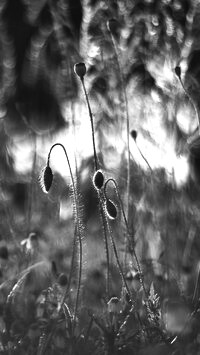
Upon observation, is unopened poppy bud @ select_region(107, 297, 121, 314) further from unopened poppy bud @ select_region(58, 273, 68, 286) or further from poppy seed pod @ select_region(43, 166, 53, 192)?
poppy seed pod @ select_region(43, 166, 53, 192)

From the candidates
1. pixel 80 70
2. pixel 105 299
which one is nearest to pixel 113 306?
pixel 105 299

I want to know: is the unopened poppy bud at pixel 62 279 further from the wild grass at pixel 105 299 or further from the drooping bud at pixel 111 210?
the drooping bud at pixel 111 210

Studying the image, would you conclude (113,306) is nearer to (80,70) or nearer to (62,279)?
(62,279)

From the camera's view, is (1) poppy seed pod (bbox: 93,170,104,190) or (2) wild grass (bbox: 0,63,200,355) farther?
(1) poppy seed pod (bbox: 93,170,104,190)

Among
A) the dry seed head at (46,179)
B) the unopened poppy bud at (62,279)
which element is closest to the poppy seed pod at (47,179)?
the dry seed head at (46,179)

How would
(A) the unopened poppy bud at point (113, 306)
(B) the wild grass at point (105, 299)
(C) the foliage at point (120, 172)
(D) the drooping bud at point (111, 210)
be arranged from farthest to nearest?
(C) the foliage at point (120, 172), (D) the drooping bud at point (111, 210), (A) the unopened poppy bud at point (113, 306), (B) the wild grass at point (105, 299)

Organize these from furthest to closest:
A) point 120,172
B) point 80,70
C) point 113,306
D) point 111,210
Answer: point 120,172
point 80,70
point 111,210
point 113,306

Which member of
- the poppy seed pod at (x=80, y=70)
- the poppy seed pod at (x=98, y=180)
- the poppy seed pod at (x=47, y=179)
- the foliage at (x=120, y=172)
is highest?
the poppy seed pod at (x=80, y=70)

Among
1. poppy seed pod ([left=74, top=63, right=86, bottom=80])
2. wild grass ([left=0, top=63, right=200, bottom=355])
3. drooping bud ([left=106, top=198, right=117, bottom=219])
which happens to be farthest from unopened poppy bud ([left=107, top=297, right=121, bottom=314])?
poppy seed pod ([left=74, top=63, right=86, bottom=80])

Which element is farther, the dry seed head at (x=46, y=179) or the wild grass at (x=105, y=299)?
the dry seed head at (x=46, y=179)

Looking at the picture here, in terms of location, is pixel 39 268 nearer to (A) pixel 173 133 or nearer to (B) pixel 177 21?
(A) pixel 173 133

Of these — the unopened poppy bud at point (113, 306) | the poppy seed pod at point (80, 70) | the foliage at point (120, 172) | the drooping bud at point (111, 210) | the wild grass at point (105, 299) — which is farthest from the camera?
the foliage at point (120, 172)

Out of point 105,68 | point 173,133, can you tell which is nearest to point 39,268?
point 173,133

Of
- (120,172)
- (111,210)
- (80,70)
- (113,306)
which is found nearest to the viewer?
(113,306)
